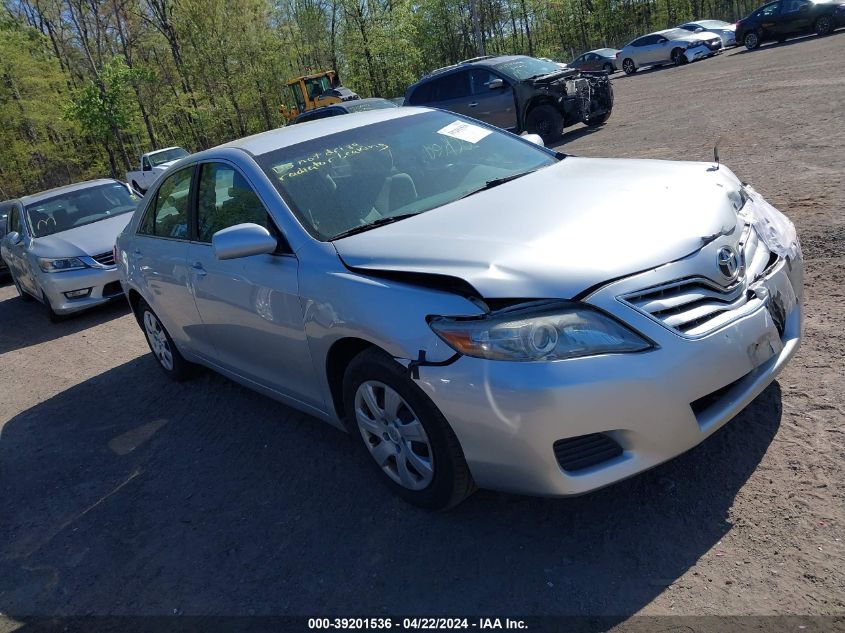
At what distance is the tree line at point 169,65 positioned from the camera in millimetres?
36375

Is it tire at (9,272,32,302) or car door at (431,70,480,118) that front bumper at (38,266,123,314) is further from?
car door at (431,70,480,118)

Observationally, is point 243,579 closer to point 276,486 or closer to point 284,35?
point 276,486

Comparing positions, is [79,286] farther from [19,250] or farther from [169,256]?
[169,256]

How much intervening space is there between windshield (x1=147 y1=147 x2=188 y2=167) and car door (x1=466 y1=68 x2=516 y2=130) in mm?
13289

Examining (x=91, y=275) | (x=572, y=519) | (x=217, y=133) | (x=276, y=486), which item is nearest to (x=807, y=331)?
(x=572, y=519)

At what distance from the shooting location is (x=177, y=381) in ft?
18.5

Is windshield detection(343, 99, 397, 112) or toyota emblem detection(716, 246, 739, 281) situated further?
windshield detection(343, 99, 397, 112)

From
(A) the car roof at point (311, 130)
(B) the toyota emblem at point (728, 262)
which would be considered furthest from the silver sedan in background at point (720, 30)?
(B) the toyota emblem at point (728, 262)

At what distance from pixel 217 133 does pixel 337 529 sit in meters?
44.7

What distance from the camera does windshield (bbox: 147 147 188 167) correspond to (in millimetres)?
24047

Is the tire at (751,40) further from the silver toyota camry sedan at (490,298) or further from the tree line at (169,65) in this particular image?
the silver toyota camry sedan at (490,298)

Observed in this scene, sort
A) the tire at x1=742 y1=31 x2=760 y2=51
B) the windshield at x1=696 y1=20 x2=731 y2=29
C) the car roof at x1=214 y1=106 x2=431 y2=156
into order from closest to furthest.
→ the car roof at x1=214 y1=106 x2=431 y2=156
the tire at x1=742 y1=31 x2=760 y2=51
the windshield at x1=696 y1=20 x2=731 y2=29

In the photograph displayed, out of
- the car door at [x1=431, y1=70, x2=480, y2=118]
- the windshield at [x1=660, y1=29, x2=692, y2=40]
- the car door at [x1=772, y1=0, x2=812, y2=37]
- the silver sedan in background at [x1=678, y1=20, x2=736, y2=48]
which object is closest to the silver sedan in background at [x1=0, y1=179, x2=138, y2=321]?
the car door at [x1=431, y1=70, x2=480, y2=118]

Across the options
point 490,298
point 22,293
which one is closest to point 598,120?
point 22,293
